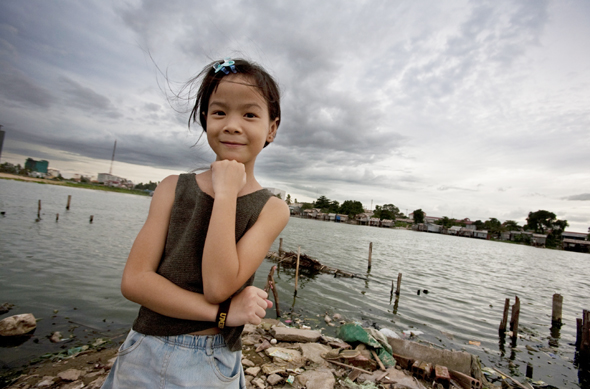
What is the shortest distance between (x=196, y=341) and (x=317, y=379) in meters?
5.02

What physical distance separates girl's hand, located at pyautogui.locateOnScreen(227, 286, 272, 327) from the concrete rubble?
15.4ft

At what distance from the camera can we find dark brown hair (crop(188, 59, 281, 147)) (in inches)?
54.9

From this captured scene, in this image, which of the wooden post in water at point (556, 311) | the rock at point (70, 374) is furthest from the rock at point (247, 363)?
the wooden post in water at point (556, 311)

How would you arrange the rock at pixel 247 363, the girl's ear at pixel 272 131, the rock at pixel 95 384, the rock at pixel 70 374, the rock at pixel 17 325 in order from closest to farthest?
the girl's ear at pixel 272 131, the rock at pixel 95 384, the rock at pixel 70 374, the rock at pixel 247 363, the rock at pixel 17 325

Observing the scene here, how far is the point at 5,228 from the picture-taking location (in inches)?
856

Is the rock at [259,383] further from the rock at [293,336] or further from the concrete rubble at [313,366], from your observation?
the rock at [293,336]

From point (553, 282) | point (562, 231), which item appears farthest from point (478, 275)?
point (562, 231)

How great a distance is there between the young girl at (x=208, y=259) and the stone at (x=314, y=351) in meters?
5.49

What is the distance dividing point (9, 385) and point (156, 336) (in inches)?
277

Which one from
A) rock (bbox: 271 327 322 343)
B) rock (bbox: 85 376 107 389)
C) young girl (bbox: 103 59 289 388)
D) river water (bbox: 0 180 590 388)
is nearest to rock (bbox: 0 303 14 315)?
river water (bbox: 0 180 590 388)

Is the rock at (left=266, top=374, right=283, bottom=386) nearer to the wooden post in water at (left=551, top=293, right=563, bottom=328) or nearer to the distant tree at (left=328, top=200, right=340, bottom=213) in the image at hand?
the wooden post in water at (left=551, top=293, right=563, bottom=328)

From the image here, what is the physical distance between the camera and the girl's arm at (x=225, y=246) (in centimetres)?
106

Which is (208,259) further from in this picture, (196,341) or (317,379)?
(317,379)

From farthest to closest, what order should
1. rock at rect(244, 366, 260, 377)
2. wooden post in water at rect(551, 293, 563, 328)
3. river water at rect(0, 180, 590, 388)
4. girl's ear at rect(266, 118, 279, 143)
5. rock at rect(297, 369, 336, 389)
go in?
1. wooden post in water at rect(551, 293, 563, 328)
2. river water at rect(0, 180, 590, 388)
3. rock at rect(244, 366, 260, 377)
4. rock at rect(297, 369, 336, 389)
5. girl's ear at rect(266, 118, 279, 143)
